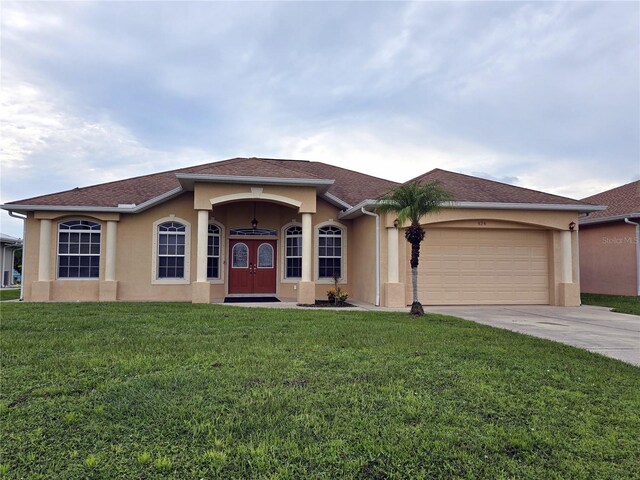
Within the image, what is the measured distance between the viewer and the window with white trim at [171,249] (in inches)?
555

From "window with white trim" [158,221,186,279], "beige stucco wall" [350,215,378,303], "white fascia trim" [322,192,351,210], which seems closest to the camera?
"beige stucco wall" [350,215,378,303]

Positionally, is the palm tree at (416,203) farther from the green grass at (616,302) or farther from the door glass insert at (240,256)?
the door glass insert at (240,256)

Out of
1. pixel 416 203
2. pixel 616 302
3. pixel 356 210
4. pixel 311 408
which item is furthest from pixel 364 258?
pixel 311 408

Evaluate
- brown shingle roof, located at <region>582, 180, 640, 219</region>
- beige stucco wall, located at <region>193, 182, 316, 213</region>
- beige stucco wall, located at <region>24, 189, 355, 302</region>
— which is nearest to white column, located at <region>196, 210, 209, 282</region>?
beige stucco wall, located at <region>193, 182, 316, 213</region>

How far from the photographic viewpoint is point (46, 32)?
9602mm

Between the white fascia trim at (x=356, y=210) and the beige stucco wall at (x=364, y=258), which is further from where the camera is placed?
the beige stucco wall at (x=364, y=258)

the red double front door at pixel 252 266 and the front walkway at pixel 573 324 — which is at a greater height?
the red double front door at pixel 252 266

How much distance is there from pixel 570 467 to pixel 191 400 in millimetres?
3235

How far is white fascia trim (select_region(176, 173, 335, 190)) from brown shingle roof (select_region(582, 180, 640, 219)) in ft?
39.3

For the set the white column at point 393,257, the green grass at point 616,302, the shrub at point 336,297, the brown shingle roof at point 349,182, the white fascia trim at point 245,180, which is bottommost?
the green grass at point 616,302

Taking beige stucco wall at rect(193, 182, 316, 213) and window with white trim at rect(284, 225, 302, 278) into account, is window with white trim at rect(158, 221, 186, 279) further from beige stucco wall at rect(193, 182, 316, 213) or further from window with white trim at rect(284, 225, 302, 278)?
window with white trim at rect(284, 225, 302, 278)

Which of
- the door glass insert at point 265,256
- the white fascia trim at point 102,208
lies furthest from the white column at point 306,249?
the white fascia trim at point 102,208

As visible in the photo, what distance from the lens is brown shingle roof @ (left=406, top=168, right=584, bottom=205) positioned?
521 inches

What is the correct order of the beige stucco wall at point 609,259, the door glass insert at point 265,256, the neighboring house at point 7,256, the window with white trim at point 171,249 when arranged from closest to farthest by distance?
the window with white trim at point 171,249, the beige stucco wall at point 609,259, the door glass insert at point 265,256, the neighboring house at point 7,256
